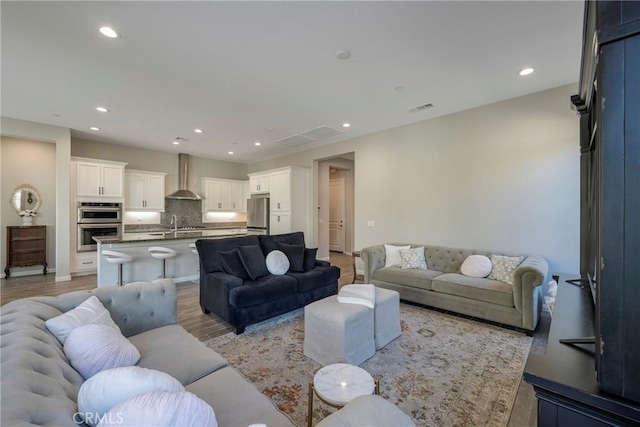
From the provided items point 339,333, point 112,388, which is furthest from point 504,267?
point 112,388

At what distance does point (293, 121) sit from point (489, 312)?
13.5ft

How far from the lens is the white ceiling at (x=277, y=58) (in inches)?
84.8

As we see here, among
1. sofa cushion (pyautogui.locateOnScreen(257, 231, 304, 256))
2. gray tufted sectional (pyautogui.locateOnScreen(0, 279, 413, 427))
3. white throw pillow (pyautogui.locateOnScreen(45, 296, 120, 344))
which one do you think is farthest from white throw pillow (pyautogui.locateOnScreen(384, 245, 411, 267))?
white throw pillow (pyautogui.locateOnScreen(45, 296, 120, 344))

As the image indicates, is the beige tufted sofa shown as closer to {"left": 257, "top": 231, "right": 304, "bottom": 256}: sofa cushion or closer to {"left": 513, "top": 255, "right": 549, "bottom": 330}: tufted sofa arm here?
{"left": 513, "top": 255, "right": 549, "bottom": 330}: tufted sofa arm

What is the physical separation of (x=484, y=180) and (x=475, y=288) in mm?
1739

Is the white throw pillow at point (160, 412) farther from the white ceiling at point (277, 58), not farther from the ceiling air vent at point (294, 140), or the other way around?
the ceiling air vent at point (294, 140)

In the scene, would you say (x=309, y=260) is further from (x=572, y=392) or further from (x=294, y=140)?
(x=572, y=392)

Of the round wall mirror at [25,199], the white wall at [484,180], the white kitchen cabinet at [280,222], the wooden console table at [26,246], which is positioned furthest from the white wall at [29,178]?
the white wall at [484,180]

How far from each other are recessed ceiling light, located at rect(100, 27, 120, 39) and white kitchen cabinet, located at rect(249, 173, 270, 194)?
480 centimetres

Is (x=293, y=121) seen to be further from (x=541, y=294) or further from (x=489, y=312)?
(x=541, y=294)

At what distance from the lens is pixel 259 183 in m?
7.45

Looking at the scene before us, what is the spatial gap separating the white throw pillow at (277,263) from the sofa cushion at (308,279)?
0.42 ft

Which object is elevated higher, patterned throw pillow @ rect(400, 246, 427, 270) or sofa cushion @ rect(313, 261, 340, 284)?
patterned throw pillow @ rect(400, 246, 427, 270)

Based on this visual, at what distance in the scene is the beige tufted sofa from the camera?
9.66 feet
